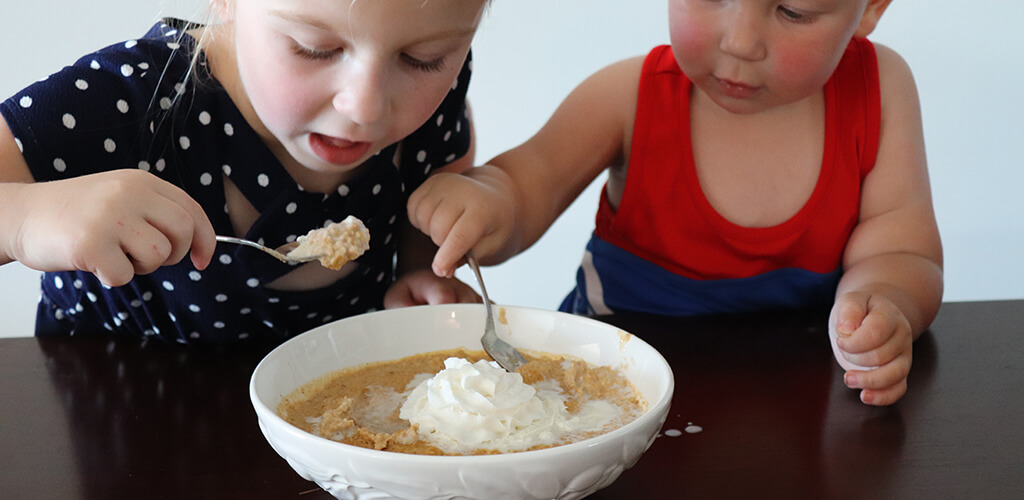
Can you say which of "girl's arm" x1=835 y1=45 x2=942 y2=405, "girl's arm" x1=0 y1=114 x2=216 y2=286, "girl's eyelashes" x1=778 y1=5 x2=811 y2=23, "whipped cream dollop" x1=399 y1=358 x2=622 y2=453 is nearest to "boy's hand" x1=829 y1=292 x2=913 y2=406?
"girl's arm" x1=835 y1=45 x2=942 y2=405

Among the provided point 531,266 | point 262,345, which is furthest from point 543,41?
point 262,345

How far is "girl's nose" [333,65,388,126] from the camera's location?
0.90 meters

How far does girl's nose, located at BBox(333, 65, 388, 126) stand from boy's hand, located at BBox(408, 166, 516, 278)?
17 cm

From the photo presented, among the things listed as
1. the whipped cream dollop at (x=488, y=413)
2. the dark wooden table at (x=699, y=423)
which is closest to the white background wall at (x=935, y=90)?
the dark wooden table at (x=699, y=423)

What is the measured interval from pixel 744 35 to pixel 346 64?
21.6 inches

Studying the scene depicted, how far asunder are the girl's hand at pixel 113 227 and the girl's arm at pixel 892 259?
67 cm

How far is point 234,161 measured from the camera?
1200 millimetres

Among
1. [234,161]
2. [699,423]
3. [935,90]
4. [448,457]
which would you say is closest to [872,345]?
[699,423]

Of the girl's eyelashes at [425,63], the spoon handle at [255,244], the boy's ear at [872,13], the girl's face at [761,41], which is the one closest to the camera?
the spoon handle at [255,244]

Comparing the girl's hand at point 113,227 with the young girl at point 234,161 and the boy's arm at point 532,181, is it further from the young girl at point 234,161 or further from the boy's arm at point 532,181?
Answer: the boy's arm at point 532,181

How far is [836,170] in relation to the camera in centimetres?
139

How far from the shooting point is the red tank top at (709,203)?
1.39 m

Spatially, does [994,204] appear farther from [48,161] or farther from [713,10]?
[48,161]

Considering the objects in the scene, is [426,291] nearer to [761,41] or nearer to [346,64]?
[346,64]
